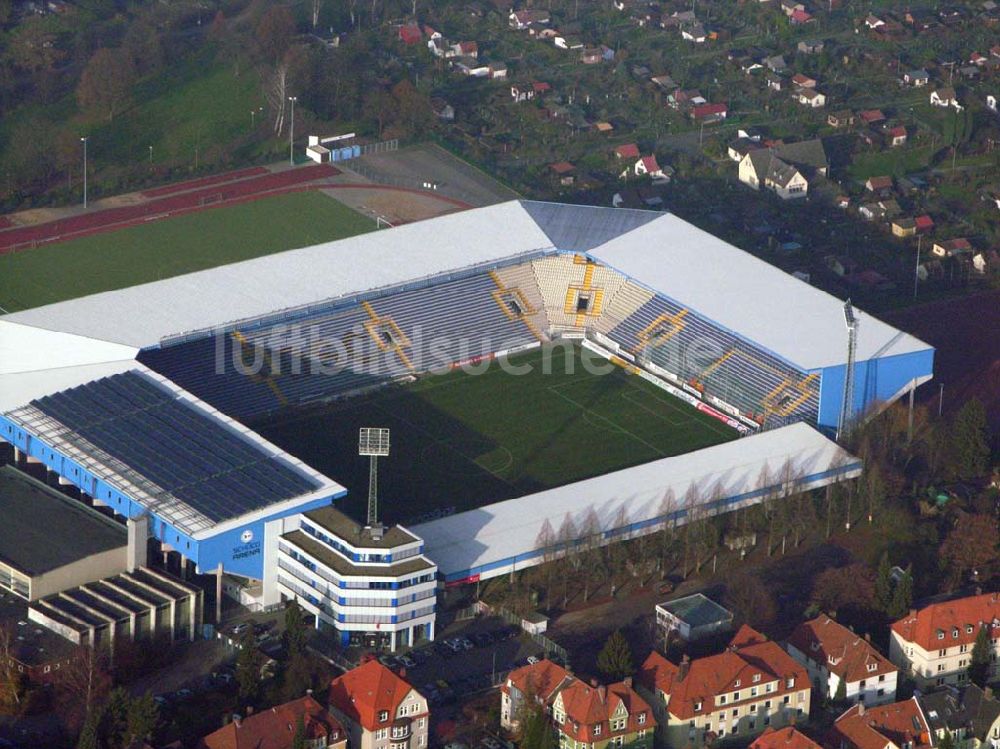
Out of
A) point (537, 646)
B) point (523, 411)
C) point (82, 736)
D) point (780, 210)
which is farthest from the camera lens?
point (780, 210)

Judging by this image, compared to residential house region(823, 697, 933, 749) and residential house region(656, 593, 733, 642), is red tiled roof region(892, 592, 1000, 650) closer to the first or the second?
residential house region(823, 697, 933, 749)

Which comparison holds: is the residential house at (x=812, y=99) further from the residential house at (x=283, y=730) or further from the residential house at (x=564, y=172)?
the residential house at (x=283, y=730)

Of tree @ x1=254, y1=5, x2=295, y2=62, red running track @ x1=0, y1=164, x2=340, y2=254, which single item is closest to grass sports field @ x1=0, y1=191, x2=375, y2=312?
red running track @ x1=0, y1=164, x2=340, y2=254

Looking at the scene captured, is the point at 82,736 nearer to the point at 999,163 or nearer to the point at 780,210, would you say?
the point at 780,210

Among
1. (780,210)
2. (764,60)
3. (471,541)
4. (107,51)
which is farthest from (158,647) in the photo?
(764,60)

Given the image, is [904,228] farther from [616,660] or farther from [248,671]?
[248,671]
